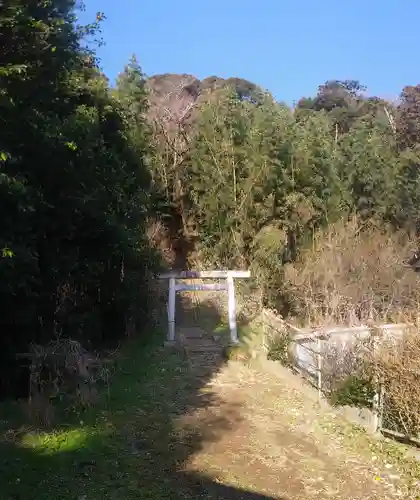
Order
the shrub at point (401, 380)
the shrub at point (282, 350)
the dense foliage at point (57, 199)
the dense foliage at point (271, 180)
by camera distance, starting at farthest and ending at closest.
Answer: the dense foliage at point (271, 180), the shrub at point (282, 350), the shrub at point (401, 380), the dense foliage at point (57, 199)

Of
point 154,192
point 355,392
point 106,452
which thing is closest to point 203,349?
point 355,392

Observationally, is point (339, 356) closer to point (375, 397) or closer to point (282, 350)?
point (375, 397)

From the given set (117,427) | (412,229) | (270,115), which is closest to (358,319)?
(412,229)

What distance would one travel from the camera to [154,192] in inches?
581

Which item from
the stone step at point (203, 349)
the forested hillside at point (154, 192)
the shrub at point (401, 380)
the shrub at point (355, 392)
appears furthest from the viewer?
the stone step at point (203, 349)

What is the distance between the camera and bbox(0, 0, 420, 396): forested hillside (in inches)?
219

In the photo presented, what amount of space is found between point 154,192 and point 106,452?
33.2 ft

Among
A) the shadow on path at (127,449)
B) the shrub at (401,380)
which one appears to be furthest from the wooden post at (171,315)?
the shrub at (401,380)

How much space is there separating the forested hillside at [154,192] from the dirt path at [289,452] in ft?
8.17

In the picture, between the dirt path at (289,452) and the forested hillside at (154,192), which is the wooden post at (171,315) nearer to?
the forested hillside at (154,192)

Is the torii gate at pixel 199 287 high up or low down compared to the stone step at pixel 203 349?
up

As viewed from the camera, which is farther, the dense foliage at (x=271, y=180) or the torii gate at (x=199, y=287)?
the dense foliage at (x=271, y=180)

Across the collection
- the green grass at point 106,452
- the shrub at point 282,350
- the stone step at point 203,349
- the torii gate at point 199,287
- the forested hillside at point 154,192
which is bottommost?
the green grass at point 106,452

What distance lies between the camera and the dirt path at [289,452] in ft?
16.2
